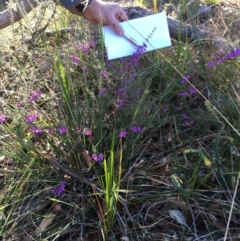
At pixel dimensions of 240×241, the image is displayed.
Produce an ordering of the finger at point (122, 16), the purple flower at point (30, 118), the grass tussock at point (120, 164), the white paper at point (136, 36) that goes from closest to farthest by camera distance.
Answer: the grass tussock at point (120, 164)
the purple flower at point (30, 118)
the white paper at point (136, 36)
the finger at point (122, 16)

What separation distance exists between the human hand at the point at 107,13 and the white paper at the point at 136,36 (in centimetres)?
3

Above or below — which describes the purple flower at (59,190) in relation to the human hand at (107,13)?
below

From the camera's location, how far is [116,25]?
1.81 meters

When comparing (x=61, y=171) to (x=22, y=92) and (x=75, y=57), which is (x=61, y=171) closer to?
(x=22, y=92)

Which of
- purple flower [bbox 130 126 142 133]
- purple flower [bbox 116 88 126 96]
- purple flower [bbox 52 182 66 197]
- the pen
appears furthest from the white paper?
purple flower [bbox 52 182 66 197]

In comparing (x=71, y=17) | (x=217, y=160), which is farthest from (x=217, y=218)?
(x=71, y=17)

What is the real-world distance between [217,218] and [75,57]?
84 cm

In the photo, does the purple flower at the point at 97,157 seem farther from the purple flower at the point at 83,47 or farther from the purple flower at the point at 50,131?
the purple flower at the point at 83,47

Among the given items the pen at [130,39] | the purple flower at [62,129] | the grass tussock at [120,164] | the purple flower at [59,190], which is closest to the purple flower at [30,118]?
the grass tussock at [120,164]

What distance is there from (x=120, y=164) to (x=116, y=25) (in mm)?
786

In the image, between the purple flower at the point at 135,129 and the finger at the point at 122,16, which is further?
the finger at the point at 122,16

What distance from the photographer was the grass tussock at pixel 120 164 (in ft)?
4.33

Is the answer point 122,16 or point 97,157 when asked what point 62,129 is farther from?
point 122,16

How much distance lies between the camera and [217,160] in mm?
1302
